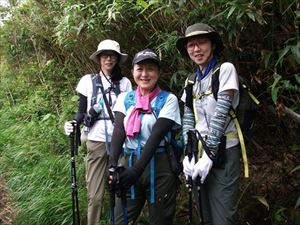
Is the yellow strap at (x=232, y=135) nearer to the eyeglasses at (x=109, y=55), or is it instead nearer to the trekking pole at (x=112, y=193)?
the trekking pole at (x=112, y=193)

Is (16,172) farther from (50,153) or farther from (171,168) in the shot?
(171,168)

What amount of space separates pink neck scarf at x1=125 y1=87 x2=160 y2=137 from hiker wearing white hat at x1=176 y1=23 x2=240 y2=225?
0.34 meters

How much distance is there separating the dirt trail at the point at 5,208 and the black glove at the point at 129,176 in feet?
8.65

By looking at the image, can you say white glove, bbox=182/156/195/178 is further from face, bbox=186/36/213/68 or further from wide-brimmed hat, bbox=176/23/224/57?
wide-brimmed hat, bbox=176/23/224/57

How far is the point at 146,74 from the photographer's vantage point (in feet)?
9.98

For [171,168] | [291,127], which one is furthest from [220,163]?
[291,127]

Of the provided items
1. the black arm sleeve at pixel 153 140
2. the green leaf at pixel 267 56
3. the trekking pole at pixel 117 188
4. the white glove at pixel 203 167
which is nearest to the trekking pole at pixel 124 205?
the trekking pole at pixel 117 188

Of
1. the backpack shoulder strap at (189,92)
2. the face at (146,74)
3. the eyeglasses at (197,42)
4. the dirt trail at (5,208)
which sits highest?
the eyeglasses at (197,42)

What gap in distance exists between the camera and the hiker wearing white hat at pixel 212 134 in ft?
8.99

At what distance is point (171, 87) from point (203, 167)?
1.82 metres

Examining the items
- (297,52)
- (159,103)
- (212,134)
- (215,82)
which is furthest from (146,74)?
(297,52)

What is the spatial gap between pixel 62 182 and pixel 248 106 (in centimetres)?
358

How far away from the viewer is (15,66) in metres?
10.9

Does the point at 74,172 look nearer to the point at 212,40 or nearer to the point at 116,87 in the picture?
the point at 116,87
